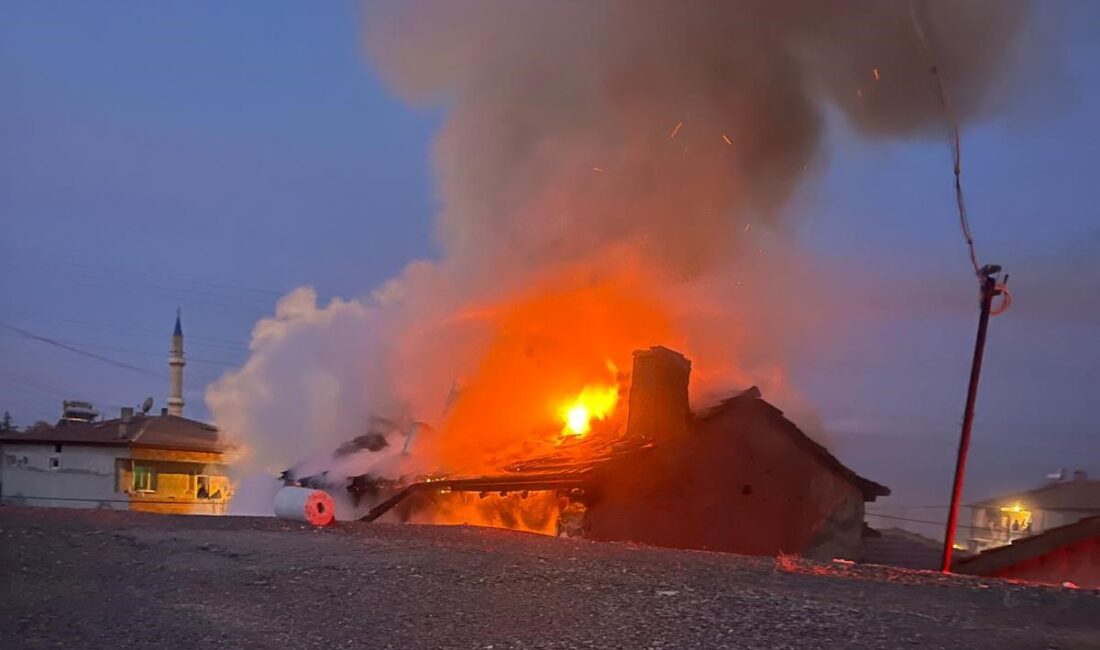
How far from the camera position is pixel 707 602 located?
23.5 feet

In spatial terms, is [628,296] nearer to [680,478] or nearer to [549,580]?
[680,478]

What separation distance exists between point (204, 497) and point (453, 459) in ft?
80.8

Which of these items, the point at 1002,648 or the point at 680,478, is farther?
the point at 680,478

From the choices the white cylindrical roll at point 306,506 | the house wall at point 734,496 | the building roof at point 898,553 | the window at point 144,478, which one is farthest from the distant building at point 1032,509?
the window at point 144,478

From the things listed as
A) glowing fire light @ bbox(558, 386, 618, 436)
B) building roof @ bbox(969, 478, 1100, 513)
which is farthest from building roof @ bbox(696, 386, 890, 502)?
building roof @ bbox(969, 478, 1100, 513)

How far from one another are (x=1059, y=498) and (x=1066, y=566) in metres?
25.5

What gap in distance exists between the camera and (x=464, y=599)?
23.2 ft

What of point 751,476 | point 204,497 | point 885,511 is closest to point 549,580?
point 751,476

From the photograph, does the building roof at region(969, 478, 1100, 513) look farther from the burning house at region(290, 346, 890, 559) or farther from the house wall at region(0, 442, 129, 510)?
the house wall at region(0, 442, 129, 510)

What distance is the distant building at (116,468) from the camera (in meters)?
38.6

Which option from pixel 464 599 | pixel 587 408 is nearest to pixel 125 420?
pixel 587 408

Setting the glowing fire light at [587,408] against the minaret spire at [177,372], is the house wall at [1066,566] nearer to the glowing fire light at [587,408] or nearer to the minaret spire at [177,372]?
the glowing fire light at [587,408]

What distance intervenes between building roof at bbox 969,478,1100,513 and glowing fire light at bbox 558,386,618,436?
22.2 m

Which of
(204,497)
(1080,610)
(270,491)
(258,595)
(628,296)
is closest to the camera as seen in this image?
(258,595)
